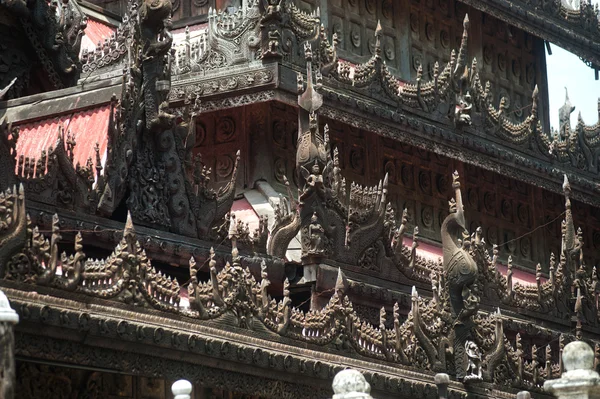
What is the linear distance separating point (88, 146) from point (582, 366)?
31.9 feet

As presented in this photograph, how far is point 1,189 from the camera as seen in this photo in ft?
58.4

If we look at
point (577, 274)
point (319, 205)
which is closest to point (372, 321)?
point (319, 205)

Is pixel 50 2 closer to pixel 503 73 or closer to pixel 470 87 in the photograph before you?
pixel 470 87

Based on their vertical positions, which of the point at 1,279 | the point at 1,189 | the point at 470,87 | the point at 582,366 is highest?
the point at 470,87

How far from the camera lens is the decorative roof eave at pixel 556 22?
32406 millimetres

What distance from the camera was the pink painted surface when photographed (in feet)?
66.5

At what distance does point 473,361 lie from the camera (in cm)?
2203

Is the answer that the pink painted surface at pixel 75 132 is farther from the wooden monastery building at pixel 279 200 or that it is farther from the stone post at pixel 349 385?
the stone post at pixel 349 385

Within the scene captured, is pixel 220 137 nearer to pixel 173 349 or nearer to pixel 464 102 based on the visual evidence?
pixel 464 102

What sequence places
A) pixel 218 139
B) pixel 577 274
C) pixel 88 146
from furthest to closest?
pixel 577 274 → pixel 218 139 → pixel 88 146

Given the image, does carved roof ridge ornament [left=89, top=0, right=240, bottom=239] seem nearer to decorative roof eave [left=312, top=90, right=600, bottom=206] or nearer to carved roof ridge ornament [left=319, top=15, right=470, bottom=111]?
decorative roof eave [left=312, top=90, right=600, bottom=206]

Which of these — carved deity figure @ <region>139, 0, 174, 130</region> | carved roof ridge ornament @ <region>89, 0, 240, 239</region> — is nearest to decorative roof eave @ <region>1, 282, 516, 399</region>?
carved roof ridge ornament @ <region>89, 0, 240, 239</region>

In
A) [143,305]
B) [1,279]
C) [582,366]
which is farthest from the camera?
[143,305]

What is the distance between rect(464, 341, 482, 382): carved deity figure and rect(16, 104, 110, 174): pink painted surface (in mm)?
5545
